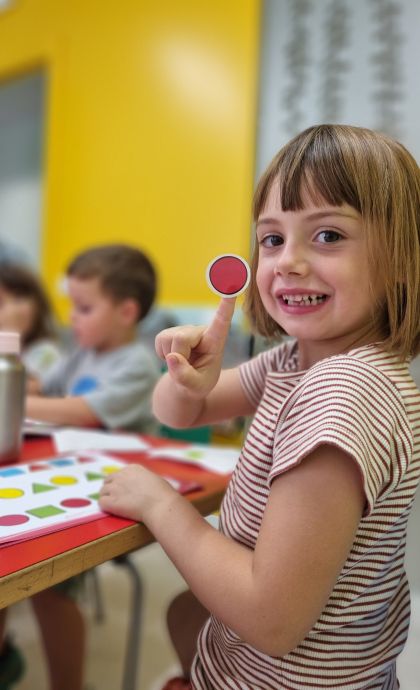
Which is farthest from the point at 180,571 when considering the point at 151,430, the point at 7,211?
the point at 7,211

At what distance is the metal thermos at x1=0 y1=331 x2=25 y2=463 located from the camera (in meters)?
0.67

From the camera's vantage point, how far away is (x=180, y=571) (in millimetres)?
485

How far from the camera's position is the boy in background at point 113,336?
105 cm

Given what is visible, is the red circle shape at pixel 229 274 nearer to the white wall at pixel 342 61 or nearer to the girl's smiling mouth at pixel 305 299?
the girl's smiling mouth at pixel 305 299

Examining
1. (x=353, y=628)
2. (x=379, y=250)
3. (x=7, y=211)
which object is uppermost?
(x=7, y=211)

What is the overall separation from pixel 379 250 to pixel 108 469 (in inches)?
16.8

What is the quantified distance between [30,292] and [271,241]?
1.32 meters

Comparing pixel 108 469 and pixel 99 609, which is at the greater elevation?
pixel 108 469

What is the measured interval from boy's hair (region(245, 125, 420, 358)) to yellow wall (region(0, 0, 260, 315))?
47.4 inches

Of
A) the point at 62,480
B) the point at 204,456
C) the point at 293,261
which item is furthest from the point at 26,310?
the point at 293,261

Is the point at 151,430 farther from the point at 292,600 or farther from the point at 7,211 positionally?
the point at 7,211

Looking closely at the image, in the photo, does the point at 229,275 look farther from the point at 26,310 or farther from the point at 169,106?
the point at 169,106

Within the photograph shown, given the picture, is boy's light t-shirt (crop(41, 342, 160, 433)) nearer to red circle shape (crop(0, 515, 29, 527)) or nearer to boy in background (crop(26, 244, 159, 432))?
boy in background (crop(26, 244, 159, 432))

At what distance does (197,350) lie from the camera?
21.2 inches
